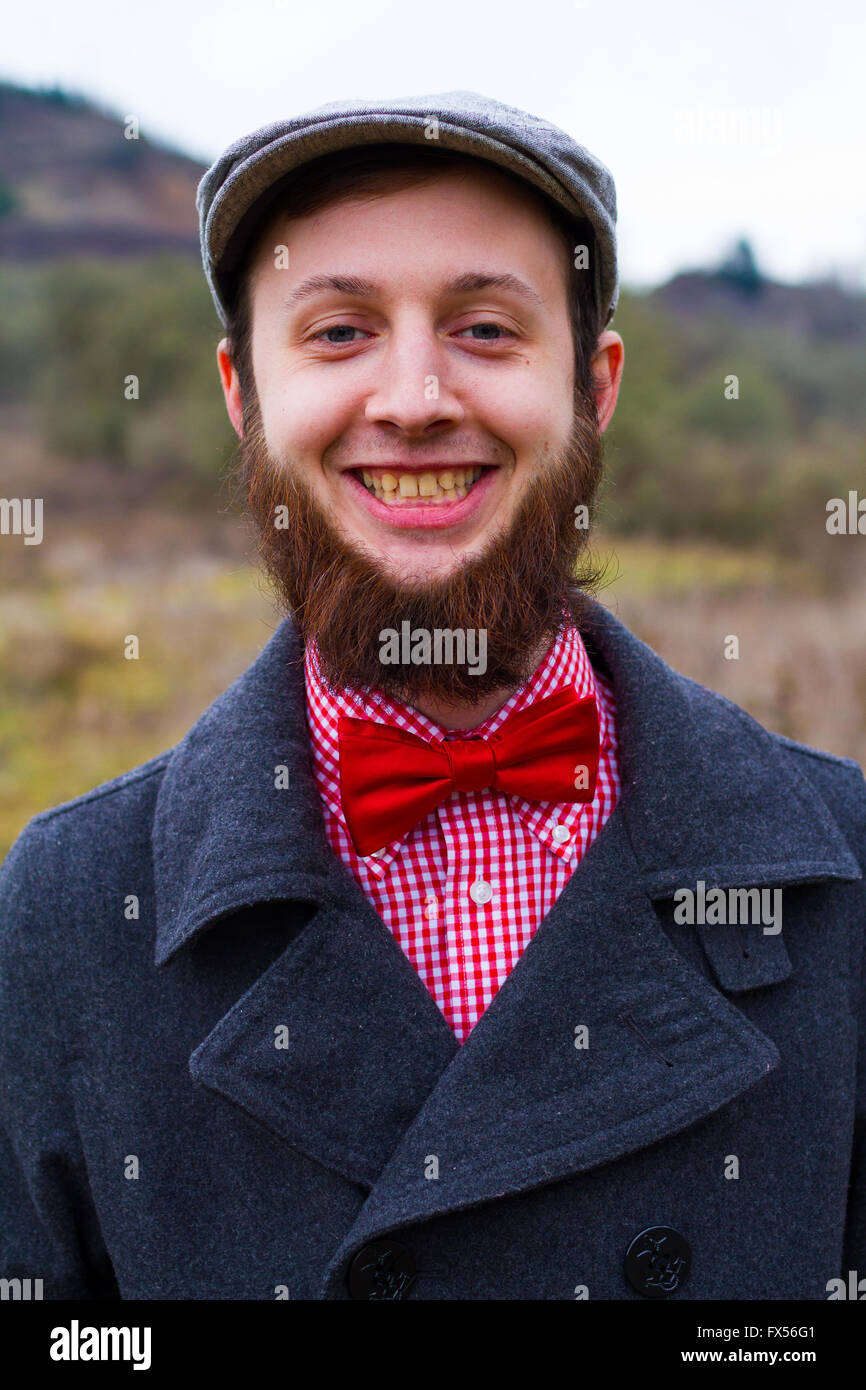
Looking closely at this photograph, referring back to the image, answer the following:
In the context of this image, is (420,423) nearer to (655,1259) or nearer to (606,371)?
(606,371)

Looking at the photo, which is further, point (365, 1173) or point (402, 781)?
point (402, 781)

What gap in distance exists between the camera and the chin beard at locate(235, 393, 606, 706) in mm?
1998

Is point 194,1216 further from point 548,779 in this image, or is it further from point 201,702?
point 201,702

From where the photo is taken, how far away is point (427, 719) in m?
2.14

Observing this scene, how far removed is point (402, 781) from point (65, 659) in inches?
407

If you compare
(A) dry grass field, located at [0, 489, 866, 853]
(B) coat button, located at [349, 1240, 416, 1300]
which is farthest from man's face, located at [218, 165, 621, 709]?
(A) dry grass field, located at [0, 489, 866, 853]

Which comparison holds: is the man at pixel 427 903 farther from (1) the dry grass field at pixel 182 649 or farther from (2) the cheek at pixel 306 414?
(1) the dry grass field at pixel 182 649

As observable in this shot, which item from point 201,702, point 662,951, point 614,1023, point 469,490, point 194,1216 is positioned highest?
point 201,702

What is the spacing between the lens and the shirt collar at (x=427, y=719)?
2082mm

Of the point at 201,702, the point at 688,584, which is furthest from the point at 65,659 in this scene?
the point at 688,584

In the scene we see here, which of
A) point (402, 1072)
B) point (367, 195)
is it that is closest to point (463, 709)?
point (402, 1072)

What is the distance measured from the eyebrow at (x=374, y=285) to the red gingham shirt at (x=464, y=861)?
0.66 meters

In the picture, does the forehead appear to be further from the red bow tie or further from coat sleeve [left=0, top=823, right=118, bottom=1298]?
coat sleeve [left=0, top=823, right=118, bottom=1298]
